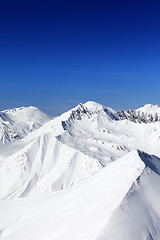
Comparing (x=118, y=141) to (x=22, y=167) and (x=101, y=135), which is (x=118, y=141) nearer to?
(x=101, y=135)

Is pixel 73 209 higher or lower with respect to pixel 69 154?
lower

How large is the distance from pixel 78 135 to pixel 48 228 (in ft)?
350

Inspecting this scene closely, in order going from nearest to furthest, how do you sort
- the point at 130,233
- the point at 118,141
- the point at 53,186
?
the point at 130,233 → the point at 53,186 → the point at 118,141

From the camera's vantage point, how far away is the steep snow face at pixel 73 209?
19.0m

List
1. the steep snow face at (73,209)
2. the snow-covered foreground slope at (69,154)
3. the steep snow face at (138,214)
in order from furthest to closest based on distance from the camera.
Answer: the snow-covered foreground slope at (69,154) → the steep snow face at (73,209) → the steep snow face at (138,214)

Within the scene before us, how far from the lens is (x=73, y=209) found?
24641 millimetres

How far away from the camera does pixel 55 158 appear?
10988 centimetres

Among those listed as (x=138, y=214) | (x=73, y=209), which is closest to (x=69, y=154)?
(x=73, y=209)

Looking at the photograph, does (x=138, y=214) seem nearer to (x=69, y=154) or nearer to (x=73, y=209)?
(x=73, y=209)

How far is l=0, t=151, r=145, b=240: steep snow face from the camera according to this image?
18969 millimetres

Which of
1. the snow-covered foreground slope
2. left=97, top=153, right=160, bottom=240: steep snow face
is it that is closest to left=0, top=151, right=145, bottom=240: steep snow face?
left=97, top=153, right=160, bottom=240: steep snow face

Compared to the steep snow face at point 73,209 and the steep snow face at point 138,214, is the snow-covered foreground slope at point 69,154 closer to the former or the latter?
the steep snow face at point 73,209

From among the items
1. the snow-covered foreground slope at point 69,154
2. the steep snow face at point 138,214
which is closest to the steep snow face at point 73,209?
the steep snow face at point 138,214

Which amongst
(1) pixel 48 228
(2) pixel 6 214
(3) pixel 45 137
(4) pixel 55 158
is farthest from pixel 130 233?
(3) pixel 45 137
